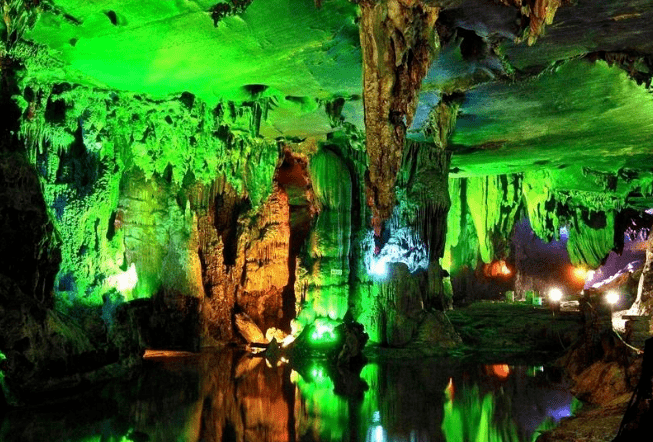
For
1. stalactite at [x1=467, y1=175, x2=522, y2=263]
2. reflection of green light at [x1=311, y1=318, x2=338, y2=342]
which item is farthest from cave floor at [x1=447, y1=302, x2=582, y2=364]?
reflection of green light at [x1=311, y1=318, x2=338, y2=342]

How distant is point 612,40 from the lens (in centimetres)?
723

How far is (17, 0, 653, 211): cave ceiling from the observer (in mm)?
6699

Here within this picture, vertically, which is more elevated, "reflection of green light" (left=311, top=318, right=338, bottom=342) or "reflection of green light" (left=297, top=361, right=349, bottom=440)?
"reflection of green light" (left=311, top=318, right=338, bottom=342)

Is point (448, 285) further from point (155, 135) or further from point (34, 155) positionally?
point (34, 155)

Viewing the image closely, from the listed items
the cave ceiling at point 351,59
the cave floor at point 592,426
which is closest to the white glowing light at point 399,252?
the cave ceiling at point 351,59

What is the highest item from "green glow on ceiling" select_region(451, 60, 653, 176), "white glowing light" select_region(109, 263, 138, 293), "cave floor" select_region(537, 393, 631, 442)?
"green glow on ceiling" select_region(451, 60, 653, 176)

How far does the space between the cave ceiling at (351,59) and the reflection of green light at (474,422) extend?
3901 mm

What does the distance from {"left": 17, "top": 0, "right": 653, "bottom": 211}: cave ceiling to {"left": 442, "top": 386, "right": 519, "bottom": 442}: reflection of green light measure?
390 centimetres

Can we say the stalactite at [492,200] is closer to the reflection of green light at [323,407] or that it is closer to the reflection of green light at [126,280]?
the reflection of green light at [323,407]

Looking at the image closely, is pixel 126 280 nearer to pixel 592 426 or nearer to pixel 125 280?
pixel 125 280

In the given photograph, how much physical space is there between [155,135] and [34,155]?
2.33m

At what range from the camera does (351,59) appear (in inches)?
316

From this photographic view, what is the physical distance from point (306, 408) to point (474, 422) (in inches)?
75.0

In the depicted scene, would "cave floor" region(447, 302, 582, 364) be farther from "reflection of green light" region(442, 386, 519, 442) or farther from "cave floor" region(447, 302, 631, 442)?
"reflection of green light" region(442, 386, 519, 442)
